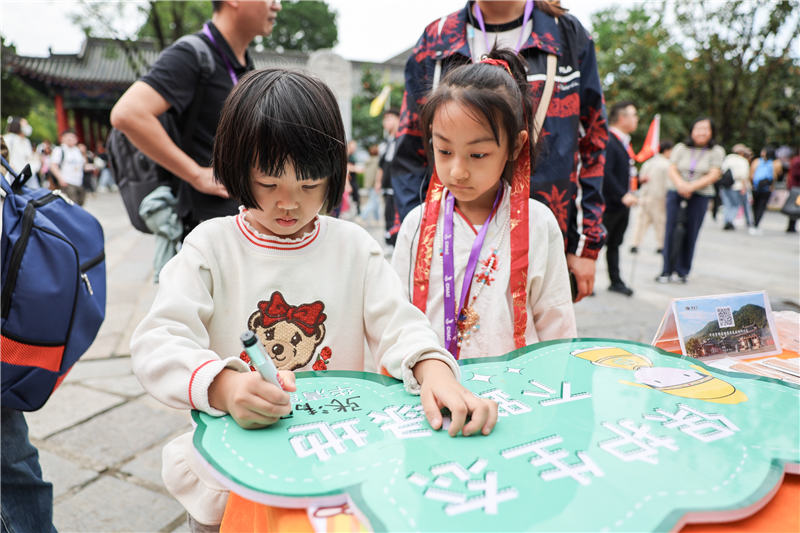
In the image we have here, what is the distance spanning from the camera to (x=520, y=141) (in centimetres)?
134

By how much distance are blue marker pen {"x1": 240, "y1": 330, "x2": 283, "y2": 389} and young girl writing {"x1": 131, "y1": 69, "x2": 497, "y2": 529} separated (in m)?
0.01

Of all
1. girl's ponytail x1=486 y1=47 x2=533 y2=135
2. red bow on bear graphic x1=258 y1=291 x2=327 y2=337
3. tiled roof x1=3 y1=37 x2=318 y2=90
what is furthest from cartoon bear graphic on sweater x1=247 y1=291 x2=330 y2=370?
tiled roof x1=3 y1=37 x2=318 y2=90

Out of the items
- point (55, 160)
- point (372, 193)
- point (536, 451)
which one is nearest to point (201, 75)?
point (536, 451)

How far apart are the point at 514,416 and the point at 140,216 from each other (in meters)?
1.67

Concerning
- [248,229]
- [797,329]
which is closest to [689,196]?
[797,329]

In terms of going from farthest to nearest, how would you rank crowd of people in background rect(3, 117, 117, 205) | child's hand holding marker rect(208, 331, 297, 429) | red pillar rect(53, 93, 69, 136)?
1. red pillar rect(53, 93, 69, 136)
2. crowd of people in background rect(3, 117, 117, 205)
3. child's hand holding marker rect(208, 331, 297, 429)

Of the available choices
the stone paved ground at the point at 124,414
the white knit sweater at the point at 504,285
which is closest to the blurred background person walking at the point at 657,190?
the stone paved ground at the point at 124,414

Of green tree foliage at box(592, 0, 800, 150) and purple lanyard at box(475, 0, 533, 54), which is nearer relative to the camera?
purple lanyard at box(475, 0, 533, 54)

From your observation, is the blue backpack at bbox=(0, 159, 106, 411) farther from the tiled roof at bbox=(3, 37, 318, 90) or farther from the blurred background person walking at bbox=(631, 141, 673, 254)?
the tiled roof at bbox=(3, 37, 318, 90)

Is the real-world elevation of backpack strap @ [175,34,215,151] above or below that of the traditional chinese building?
below

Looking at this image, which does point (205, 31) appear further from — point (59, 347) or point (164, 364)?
point (164, 364)

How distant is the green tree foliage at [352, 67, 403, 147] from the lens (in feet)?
61.5

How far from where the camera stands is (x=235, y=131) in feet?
3.16

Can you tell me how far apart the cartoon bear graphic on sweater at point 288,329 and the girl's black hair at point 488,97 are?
56 centimetres
